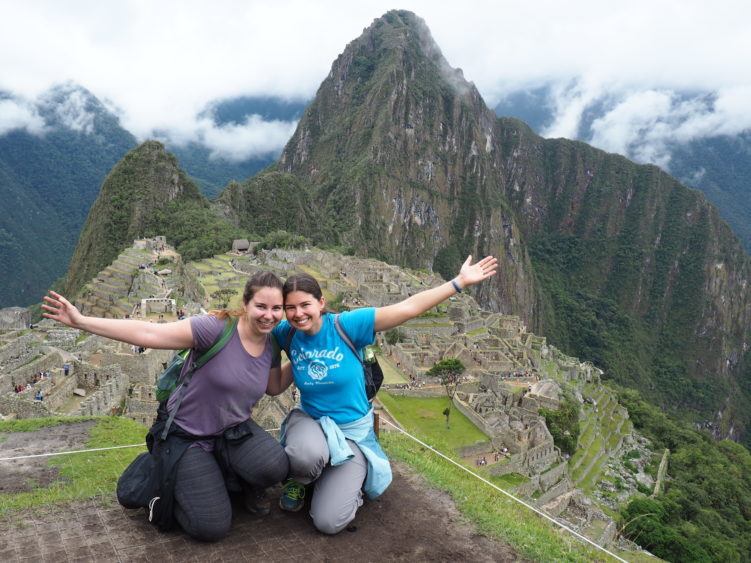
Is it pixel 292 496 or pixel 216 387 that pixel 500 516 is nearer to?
pixel 292 496

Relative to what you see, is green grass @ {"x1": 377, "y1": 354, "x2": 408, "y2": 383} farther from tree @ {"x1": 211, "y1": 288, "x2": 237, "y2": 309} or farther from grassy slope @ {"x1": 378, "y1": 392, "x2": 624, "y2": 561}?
grassy slope @ {"x1": 378, "y1": 392, "x2": 624, "y2": 561}

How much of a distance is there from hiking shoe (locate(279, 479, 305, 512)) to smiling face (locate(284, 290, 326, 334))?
4.41ft

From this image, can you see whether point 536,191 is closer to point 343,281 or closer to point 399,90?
point 399,90

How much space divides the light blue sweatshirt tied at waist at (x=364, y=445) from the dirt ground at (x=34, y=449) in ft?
8.91

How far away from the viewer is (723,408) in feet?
352

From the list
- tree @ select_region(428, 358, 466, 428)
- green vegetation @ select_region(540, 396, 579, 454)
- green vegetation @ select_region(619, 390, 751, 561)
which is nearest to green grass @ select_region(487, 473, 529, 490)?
green vegetation @ select_region(619, 390, 751, 561)

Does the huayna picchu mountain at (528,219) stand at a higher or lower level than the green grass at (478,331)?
higher

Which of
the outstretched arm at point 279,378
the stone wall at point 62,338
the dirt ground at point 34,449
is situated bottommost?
the stone wall at point 62,338

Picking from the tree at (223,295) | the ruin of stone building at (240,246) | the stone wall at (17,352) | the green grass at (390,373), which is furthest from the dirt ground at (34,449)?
the ruin of stone building at (240,246)

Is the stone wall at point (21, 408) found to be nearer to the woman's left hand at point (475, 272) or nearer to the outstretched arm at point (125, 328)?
A: the outstretched arm at point (125, 328)

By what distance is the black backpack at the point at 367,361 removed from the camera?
522cm

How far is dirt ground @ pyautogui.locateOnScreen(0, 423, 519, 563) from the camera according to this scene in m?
4.50

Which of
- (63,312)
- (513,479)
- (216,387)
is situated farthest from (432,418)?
(63,312)

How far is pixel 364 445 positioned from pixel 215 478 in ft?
4.39
